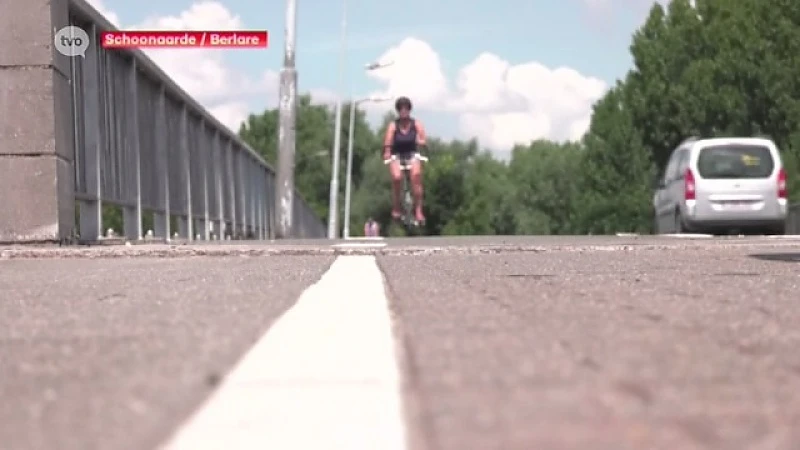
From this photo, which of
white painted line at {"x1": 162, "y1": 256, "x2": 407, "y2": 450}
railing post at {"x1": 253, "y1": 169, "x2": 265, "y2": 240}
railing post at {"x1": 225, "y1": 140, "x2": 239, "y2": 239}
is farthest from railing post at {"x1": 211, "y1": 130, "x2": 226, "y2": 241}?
white painted line at {"x1": 162, "y1": 256, "x2": 407, "y2": 450}

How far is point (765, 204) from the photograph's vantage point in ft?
76.4

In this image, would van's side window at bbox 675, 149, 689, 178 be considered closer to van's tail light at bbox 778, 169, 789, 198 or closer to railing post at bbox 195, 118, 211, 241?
A: van's tail light at bbox 778, 169, 789, 198

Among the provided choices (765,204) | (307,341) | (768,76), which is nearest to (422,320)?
(307,341)

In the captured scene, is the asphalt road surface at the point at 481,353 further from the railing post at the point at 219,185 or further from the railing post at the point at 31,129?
the railing post at the point at 219,185

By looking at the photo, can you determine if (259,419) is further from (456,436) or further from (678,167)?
(678,167)

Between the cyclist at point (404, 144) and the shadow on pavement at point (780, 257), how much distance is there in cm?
734

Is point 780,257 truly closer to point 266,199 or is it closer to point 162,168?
point 162,168

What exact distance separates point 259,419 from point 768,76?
43.7 metres

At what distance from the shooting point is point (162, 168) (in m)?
17.6

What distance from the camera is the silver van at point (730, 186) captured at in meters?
23.0

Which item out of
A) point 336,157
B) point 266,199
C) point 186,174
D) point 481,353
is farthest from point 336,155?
point 481,353

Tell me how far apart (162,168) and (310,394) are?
1475 cm

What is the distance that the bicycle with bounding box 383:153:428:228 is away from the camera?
1742 cm

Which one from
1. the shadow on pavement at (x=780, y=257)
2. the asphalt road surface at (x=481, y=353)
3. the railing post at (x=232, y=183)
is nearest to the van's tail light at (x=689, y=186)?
the railing post at (x=232, y=183)
